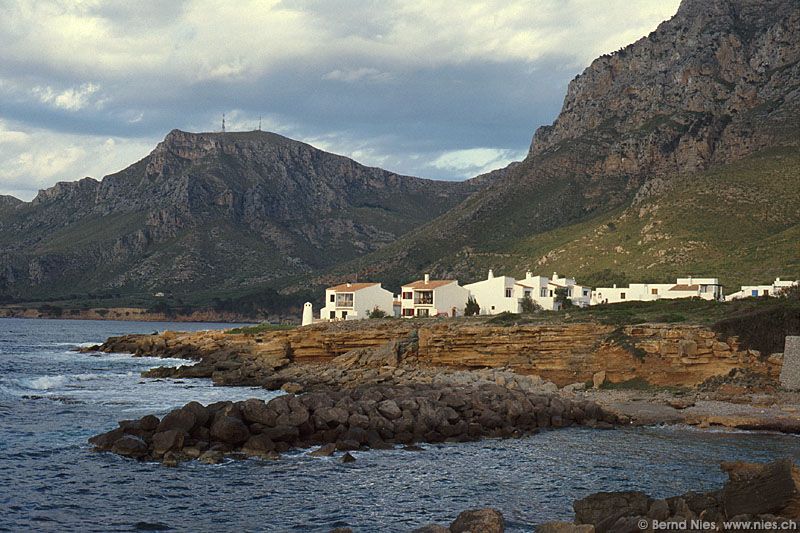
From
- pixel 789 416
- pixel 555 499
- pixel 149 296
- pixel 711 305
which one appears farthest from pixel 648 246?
pixel 149 296

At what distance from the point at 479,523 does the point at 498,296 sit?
209 ft

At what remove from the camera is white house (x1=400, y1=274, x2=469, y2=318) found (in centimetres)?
7851

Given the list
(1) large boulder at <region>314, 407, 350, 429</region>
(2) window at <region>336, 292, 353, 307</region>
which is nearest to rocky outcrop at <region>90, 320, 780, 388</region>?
(1) large boulder at <region>314, 407, 350, 429</region>

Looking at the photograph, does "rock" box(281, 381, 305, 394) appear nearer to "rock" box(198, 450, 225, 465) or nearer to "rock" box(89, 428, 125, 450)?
"rock" box(89, 428, 125, 450)

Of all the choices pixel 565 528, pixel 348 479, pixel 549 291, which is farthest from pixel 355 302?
pixel 565 528

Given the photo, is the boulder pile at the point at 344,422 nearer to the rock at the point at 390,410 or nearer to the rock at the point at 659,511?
the rock at the point at 390,410

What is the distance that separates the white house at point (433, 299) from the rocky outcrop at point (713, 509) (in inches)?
2467

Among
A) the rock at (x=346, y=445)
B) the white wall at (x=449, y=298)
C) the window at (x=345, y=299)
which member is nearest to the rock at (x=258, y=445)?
the rock at (x=346, y=445)

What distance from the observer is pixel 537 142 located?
171375 millimetres

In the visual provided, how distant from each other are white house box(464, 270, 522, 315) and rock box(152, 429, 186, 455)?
5331 cm

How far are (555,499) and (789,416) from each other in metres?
16.8

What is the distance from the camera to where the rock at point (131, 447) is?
84.5 feet

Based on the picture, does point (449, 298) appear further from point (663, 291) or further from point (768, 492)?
point (768, 492)

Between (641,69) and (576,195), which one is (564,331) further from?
(641,69)
